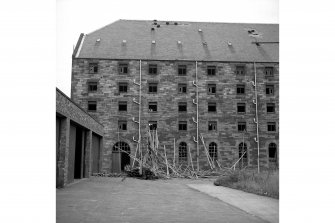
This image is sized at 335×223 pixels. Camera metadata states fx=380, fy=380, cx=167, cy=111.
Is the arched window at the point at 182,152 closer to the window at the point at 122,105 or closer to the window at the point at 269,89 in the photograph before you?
the window at the point at 122,105

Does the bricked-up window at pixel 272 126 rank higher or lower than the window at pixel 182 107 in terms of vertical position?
lower

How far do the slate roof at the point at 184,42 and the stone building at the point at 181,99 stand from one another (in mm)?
167

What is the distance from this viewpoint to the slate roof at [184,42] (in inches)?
1423

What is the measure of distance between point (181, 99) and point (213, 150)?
218 inches

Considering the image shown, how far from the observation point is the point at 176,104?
35219 millimetres

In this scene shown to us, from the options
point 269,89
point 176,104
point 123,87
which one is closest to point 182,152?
point 176,104

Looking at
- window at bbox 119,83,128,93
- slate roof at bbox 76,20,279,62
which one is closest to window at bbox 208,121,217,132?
slate roof at bbox 76,20,279,62

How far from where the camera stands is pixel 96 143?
26.6 m

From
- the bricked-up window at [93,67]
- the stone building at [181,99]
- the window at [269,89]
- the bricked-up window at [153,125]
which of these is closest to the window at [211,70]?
the stone building at [181,99]

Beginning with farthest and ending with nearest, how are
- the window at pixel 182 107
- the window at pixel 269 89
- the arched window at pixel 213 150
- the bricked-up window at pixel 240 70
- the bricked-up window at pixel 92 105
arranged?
the window at pixel 269 89 → the bricked-up window at pixel 240 70 → the window at pixel 182 107 → the bricked-up window at pixel 92 105 → the arched window at pixel 213 150

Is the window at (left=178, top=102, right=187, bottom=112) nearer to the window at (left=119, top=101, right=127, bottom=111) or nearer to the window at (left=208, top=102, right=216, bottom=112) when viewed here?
the window at (left=208, top=102, right=216, bottom=112)
